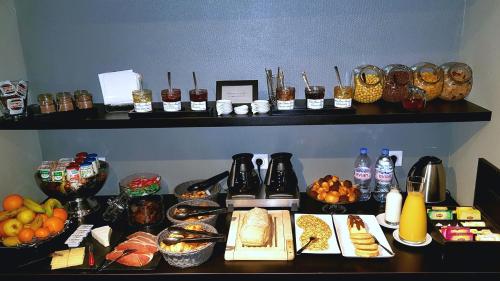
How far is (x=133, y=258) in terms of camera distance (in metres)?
1.78

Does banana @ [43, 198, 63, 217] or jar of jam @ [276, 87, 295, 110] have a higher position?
jar of jam @ [276, 87, 295, 110]

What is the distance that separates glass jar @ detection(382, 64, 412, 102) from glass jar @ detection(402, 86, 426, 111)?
0.22 feet

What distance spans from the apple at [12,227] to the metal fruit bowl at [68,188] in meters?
0.27

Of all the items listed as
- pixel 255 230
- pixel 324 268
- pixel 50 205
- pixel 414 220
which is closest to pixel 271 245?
pixel 255 230

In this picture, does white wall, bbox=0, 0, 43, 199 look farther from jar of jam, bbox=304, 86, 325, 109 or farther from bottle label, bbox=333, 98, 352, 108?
bottle label, bbox=333, 98, 352, 108

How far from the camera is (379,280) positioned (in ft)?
5.48

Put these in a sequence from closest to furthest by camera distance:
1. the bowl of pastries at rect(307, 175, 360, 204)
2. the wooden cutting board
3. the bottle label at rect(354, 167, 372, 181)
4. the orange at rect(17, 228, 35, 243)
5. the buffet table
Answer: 1. the buffet table
2. the wooden cutting board
3. the orange at rect(17, 228, 35, 243)
4. the bowl of pastries at rect(307, 175, 360, 204)
5. the bottle label at rect(354, 167, 372, 181)

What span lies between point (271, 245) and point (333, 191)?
0.50 m

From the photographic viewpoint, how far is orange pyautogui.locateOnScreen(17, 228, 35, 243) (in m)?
1.86

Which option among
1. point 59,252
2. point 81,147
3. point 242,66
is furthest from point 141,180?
point 242,66

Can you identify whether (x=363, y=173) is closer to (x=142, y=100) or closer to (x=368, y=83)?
(x=368, y=83)

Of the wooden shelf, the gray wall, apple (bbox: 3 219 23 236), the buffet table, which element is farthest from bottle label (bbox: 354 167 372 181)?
apple (bbox: 3 219 23 236)

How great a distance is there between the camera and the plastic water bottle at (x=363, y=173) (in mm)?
2203

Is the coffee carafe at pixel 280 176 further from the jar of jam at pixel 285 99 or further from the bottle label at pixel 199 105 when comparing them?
the bottle label at pixel 199 105
